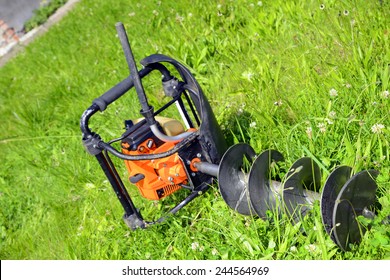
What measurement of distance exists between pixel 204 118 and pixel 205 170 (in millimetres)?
269

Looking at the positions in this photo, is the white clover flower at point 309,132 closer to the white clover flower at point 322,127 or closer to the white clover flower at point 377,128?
the white clover flower at point 322,127

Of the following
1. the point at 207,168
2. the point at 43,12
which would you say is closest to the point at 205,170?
the point at 207,168

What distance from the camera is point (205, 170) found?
291 centimetres

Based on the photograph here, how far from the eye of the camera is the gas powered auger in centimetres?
240

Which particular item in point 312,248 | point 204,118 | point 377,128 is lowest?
point 312,248

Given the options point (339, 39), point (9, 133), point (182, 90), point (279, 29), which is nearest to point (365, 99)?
point (339, 39)

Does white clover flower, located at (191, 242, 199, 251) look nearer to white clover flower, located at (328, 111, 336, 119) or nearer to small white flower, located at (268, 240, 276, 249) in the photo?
small white flower, located at (268, 240, 276, 249)

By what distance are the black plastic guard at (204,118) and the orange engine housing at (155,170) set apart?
7.1 inches

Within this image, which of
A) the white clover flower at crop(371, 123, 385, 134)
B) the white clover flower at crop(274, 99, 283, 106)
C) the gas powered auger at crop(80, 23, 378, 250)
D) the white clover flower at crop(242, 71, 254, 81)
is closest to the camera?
the gas powered auger at crop(80, 23, 378, 250)

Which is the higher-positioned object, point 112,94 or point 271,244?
point 112,94

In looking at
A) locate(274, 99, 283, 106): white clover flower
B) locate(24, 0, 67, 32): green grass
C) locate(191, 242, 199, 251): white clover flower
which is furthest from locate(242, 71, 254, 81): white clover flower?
locate(24, 0, 67, 32): green grass

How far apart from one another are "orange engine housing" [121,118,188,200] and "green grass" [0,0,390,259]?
0.20 m

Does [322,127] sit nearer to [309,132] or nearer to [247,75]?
[309,132]

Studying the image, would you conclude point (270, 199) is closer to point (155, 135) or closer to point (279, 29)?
point (155, 135)
